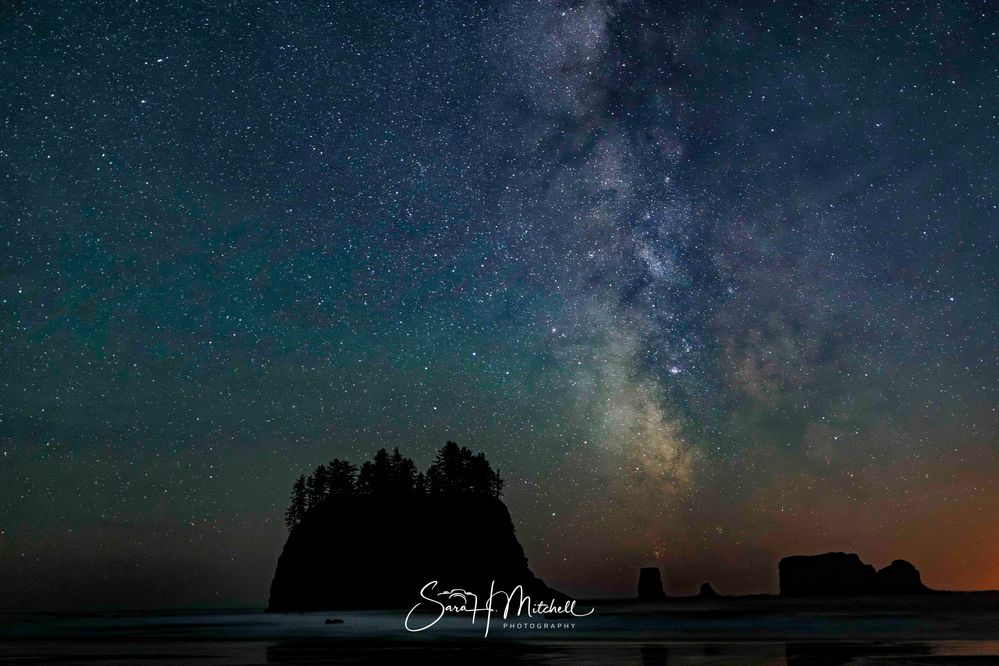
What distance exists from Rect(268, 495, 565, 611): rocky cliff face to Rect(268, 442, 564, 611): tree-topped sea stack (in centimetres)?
13

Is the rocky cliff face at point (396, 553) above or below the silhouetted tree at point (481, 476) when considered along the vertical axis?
below

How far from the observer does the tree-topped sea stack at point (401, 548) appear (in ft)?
334

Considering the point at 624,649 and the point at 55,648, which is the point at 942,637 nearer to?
the point at 624,649

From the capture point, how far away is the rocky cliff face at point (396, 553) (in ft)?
334

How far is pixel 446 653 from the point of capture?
35.6 meters

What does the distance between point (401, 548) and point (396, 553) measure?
935mm

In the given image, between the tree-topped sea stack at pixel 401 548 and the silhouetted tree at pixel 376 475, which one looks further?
the silhouetted tree at pixel 376 475

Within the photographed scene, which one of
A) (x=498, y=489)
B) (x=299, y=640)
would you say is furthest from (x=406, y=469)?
(x=299, y=640)

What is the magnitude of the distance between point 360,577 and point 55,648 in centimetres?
5724

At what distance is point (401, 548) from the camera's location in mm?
103938

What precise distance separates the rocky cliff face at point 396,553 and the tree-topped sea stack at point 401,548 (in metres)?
0.13

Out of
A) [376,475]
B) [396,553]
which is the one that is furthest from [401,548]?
[376,475]

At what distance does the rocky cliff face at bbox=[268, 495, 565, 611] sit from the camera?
10181 cm

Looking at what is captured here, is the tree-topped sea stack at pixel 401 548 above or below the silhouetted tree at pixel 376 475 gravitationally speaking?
below
